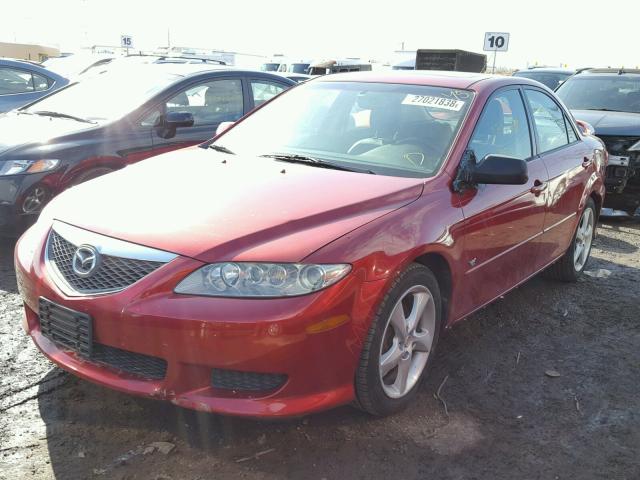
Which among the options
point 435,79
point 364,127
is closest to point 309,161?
point 364,127

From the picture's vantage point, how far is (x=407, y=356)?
3.15 meters

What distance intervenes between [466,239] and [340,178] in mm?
723

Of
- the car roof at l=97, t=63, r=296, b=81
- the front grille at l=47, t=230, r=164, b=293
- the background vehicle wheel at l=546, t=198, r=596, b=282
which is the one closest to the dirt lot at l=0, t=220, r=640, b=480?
the front grille at l=47, t=230, r=164, b=293

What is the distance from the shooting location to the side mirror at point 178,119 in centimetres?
548

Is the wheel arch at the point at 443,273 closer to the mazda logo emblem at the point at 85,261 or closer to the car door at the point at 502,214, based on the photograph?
the car door at the point at 502,214

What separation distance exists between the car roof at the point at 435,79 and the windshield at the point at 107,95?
216cm

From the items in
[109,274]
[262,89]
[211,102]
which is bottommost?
[109,274]

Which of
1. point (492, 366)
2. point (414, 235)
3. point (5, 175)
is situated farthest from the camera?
point (5, 175)

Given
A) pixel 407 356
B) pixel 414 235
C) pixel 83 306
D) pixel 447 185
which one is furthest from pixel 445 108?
pixel 83 306

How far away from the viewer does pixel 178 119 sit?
5.50m

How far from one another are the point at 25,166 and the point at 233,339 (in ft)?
11.0

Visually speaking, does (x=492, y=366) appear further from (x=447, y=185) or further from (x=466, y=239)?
(x=447, y=185)

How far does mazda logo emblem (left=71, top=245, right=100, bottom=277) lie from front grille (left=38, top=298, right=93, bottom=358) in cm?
17

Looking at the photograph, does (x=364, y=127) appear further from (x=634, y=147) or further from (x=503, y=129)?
(x=634, y=147)
